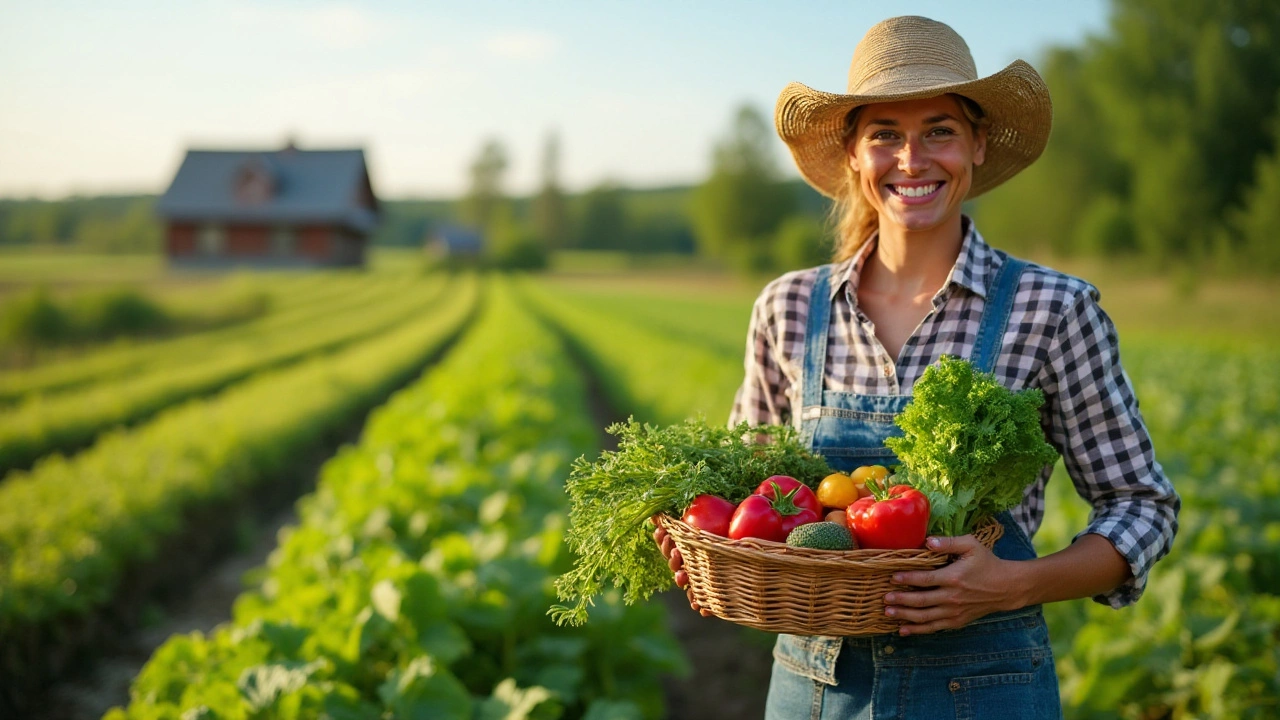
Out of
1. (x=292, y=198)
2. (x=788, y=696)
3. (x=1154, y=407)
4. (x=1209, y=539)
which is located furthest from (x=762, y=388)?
(x=292, y=198)

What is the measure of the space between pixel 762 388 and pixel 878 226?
1.61ft

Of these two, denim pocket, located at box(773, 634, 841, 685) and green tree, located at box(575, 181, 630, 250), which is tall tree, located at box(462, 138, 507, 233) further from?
denim pocket, located at box(773, 634, 841, 685)

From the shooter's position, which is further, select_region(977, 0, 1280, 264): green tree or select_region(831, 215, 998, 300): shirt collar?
select_region(977, 0, 1280, 264): green tree

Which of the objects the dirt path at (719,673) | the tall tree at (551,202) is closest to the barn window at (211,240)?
the dirt path at (719,673)

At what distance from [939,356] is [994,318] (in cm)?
14

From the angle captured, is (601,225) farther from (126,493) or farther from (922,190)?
(922,190)

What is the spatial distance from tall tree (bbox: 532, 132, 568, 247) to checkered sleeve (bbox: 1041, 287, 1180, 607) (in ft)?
356

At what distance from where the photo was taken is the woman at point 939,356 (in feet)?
6.64

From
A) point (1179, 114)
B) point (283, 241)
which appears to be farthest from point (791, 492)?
point (283, 241)

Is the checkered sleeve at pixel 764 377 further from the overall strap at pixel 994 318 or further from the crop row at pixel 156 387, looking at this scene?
the crop row at pixel 156 387

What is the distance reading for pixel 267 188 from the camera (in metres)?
44.9

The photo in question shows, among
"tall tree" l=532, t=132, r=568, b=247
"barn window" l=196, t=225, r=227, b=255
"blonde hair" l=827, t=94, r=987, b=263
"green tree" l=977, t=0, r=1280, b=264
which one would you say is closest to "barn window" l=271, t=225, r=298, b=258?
"barn window" l=196, t=225, r=227, b=255

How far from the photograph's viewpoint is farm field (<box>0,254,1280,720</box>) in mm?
3439

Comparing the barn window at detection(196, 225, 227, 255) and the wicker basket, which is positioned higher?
the wicker basket
